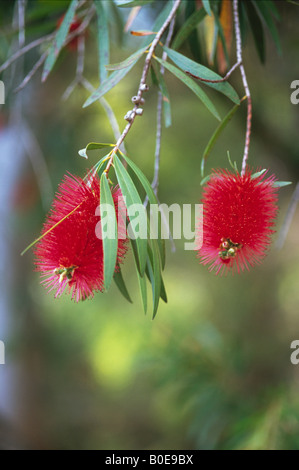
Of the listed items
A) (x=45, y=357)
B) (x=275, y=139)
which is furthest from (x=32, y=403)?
(x=275, y=139)

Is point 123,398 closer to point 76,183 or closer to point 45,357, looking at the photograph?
point 45,357

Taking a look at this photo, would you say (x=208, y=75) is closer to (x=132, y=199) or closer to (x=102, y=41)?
(x=132, y=199)

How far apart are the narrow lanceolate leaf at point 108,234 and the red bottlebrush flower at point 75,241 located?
39 mm

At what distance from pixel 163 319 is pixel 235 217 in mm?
2389

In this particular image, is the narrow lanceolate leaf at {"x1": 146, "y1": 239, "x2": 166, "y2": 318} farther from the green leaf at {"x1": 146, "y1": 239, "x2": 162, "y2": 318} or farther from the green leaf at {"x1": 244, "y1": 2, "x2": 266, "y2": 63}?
the green leaf at {"x1": 244, "y1": 2, "x2": 266, "y2": 63}

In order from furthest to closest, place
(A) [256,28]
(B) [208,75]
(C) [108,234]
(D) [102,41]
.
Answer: (A) [256,28] → (D) [102,41] → (B) [208,75] → (C) [108,234]

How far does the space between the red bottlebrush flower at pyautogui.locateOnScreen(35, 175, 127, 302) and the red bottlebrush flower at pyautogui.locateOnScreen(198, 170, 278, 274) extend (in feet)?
0.37

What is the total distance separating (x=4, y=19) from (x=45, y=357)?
1666 mm

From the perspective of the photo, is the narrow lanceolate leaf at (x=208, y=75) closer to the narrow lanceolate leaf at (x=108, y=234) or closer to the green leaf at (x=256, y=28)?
the narrow lanceolate leaf at (x=108, y=234)

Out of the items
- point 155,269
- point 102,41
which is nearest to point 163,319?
point 102,41

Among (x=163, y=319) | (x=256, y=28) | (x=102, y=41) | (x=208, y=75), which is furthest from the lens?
(x=163, y=319)

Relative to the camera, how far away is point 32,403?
2.33 meters

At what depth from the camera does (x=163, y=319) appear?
2875mm
